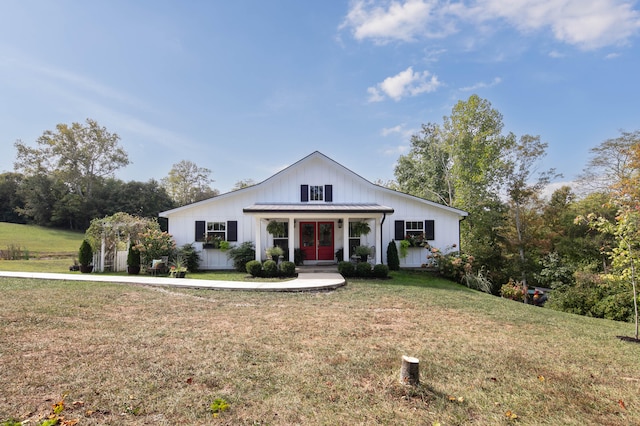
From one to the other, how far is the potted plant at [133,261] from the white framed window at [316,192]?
812 cm

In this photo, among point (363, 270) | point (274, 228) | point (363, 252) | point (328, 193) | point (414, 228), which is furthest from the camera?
point (328, 193)

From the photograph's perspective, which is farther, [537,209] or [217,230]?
[537,209]

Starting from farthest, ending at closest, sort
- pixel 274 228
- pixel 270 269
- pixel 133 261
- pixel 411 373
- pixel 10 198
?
pixel 10 198
pixel 274 228
pixel 133 261
pixel 270 269
pixel 411 373

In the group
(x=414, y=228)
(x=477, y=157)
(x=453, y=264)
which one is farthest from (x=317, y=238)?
(x=477, y=157)

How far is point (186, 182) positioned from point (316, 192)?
37.7m

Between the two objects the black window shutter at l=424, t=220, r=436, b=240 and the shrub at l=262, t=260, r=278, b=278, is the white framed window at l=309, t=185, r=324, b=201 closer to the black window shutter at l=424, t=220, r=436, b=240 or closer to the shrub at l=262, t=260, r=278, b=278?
the shrub at l=262, t=260, r=278, b=278

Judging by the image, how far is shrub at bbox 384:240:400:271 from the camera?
49.5 feet

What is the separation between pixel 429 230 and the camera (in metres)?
16.2

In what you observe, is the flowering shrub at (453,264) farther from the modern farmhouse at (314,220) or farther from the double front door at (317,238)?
the double front door at (317,238)

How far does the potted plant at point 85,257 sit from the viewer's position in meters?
14.2

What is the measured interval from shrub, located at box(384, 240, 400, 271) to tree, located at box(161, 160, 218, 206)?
38942mm

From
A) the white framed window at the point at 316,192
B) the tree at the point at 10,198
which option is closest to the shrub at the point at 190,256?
the white framed window at the point at 316,192

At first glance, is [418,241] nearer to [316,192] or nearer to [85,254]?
[316,192]

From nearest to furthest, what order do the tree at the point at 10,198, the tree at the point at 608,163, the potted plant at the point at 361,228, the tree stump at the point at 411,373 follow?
the tree stump at the point at 411,373, the potted plant at the point at 361,228, the tree at the point at 608,163, the tree at the point at 10,198
